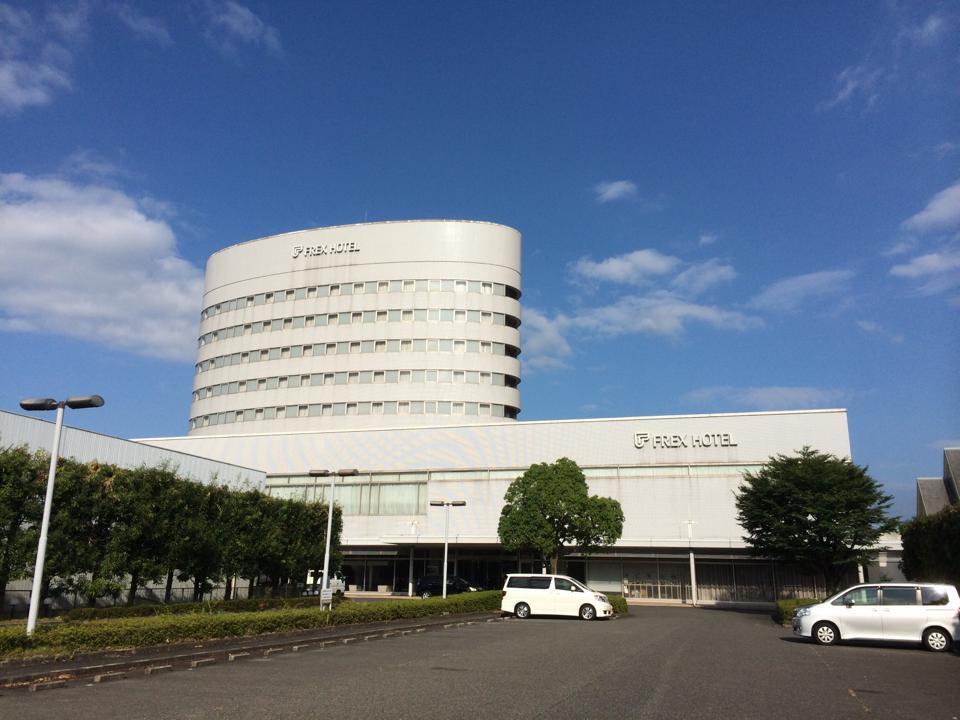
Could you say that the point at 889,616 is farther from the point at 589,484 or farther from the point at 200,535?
the point at 589,484

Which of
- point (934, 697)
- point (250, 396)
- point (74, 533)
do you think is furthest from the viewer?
point (250, 396)

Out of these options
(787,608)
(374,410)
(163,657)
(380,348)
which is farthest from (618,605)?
(380,348)

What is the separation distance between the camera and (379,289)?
242ft

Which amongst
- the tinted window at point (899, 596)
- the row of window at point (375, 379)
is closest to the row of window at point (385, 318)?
the row of window at point (375, 379)

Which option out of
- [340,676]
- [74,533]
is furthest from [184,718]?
[74,533]

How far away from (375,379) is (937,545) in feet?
172

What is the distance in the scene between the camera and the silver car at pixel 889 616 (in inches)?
755

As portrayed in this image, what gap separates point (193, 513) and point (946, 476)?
67.1 m

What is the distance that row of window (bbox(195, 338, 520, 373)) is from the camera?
7150 centimetres

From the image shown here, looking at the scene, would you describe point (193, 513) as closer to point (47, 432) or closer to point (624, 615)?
point (47, 432)

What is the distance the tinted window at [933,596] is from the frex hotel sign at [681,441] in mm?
31803

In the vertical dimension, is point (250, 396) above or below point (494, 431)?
above

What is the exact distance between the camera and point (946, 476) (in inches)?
2670

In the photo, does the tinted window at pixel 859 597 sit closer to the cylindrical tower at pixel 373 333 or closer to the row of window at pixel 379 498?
the row of window at pixel 379 498
